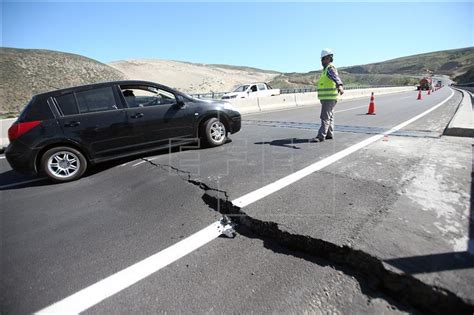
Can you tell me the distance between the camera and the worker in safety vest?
243 inches

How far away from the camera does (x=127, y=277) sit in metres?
2.24

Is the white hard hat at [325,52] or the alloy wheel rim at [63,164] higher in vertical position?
the white hard hat at [325,52]

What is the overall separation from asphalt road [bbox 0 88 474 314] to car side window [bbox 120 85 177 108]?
138 cm

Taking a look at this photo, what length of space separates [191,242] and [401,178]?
3160mm

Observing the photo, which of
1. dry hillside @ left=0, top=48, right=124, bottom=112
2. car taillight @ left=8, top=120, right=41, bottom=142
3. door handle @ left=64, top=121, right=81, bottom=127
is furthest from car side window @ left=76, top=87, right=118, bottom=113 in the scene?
dry hillside @ left=0, top=48, right=124, bottom=112

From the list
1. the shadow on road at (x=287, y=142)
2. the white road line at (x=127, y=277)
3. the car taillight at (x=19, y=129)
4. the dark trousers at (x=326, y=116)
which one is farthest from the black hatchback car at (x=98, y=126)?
the white road line at (x=127, y=277)

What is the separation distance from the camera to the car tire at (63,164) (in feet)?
15.7

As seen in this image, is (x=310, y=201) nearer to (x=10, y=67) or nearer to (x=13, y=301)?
(x=13, y=301)

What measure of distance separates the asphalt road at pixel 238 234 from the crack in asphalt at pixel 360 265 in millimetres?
29

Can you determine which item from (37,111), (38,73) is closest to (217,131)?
(37,111)

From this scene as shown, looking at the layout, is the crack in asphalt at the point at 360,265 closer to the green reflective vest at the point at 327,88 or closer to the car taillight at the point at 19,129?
the car taillight at the point at 19,129

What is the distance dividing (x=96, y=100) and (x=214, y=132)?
257 centimetres

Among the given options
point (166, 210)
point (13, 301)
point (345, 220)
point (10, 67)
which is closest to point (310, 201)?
point (345, 220)

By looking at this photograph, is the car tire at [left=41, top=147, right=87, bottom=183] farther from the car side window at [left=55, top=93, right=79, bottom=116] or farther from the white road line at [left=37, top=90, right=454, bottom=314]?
the white road line at [left=37, top=90, right=454, bottom=314]
